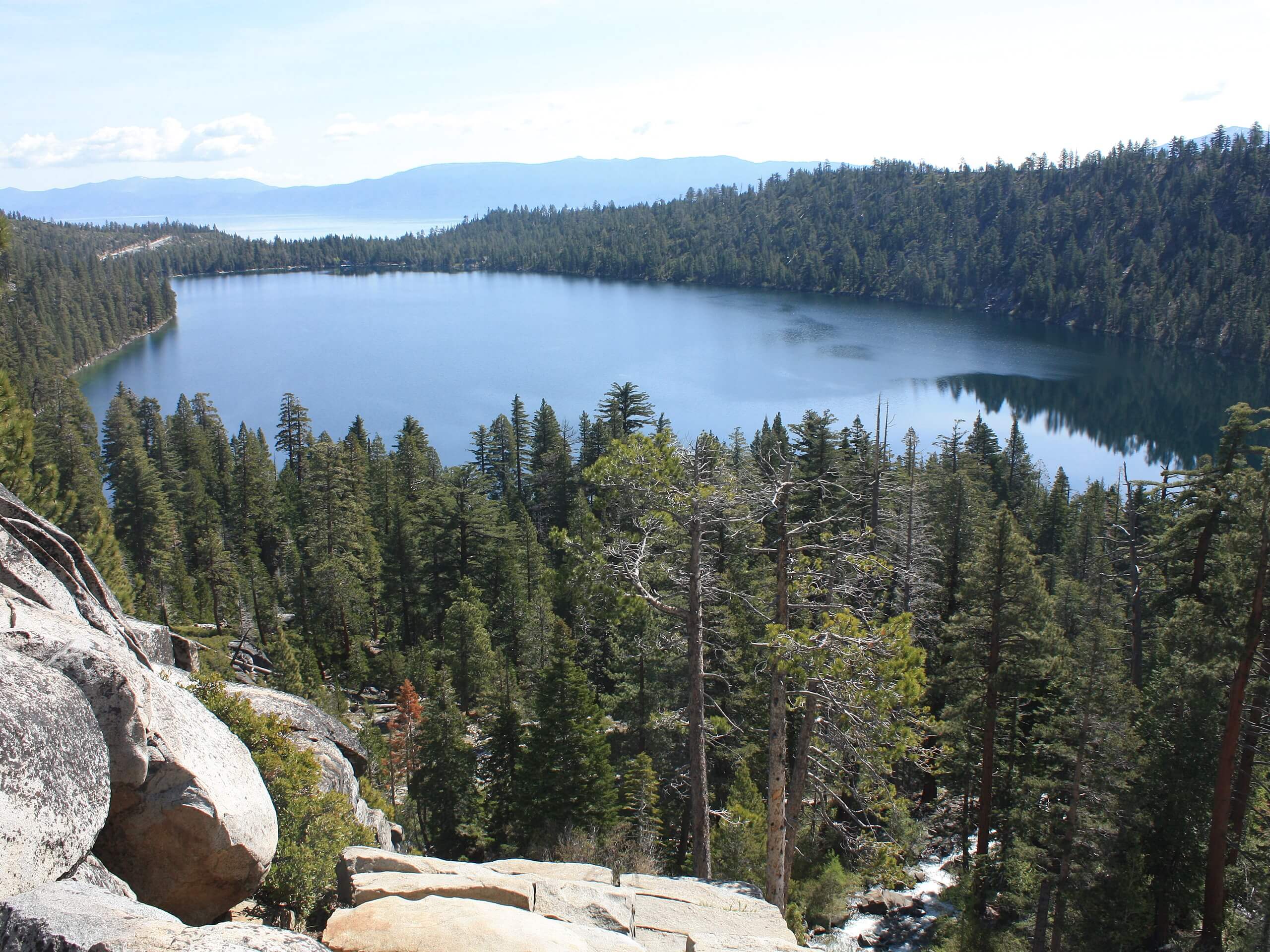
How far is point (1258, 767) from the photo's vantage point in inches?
766

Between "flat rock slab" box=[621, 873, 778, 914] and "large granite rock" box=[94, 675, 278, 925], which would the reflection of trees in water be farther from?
"large granite rock" box=[94, 675, 278, 925]

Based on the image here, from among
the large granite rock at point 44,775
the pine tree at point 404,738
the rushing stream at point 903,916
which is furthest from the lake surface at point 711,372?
the large granite rock at point 44,775

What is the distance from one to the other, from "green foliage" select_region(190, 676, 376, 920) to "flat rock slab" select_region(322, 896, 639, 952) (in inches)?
75.3

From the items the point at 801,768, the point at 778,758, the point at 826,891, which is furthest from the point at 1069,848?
the point at 778,758

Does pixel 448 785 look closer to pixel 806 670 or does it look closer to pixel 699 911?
pixel 699 911

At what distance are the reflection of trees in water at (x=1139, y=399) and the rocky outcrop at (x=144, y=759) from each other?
85220 mm

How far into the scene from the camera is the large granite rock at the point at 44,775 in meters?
5.85

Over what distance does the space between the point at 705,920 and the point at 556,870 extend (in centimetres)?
205

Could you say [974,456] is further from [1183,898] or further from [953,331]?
[953,331]

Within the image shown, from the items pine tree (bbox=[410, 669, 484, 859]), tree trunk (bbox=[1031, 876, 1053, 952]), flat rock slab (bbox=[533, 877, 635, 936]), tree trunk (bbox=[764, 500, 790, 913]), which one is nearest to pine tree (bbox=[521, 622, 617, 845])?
pine tree (bbox=[410, 669, 484, 859])

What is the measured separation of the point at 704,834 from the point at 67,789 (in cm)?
857

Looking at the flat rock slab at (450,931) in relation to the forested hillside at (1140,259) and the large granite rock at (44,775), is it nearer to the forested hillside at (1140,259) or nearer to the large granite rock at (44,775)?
the large granite rock at (44,775)

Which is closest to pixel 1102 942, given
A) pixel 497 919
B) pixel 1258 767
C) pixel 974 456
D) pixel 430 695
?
pixel 1258 767

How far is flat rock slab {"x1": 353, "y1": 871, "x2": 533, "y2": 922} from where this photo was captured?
27.0 feet
